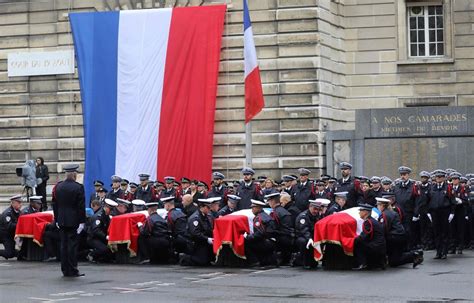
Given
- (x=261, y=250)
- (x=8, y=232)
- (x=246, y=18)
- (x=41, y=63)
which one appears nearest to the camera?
(x=261, y=250)

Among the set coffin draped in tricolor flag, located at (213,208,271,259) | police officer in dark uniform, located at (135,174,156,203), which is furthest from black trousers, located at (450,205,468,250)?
police officer in dark uniform, located at (135,174,156,203)

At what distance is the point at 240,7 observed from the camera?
3500 centimetres

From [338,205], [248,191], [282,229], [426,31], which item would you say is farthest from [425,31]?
[282,229]

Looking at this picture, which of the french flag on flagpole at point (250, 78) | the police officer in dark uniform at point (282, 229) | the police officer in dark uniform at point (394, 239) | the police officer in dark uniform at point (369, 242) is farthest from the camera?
the french flag on flagpole at point (250, 78)

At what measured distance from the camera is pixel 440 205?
25188mm

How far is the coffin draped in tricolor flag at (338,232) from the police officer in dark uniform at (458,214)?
412cm

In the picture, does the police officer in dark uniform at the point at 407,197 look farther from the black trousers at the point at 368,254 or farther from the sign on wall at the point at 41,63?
the sign on wall at the point at 41,63

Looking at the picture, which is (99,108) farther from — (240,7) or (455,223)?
(455,223)

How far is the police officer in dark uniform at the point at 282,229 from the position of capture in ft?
76.4

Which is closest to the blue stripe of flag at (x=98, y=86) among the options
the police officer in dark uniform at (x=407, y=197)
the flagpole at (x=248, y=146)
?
the flagpole at (x=248, y=146)

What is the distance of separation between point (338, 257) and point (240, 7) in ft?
46.1

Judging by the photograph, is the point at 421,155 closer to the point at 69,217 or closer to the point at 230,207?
the point at 230,207

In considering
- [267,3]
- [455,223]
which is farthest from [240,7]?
[455,223]

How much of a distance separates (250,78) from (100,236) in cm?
892
